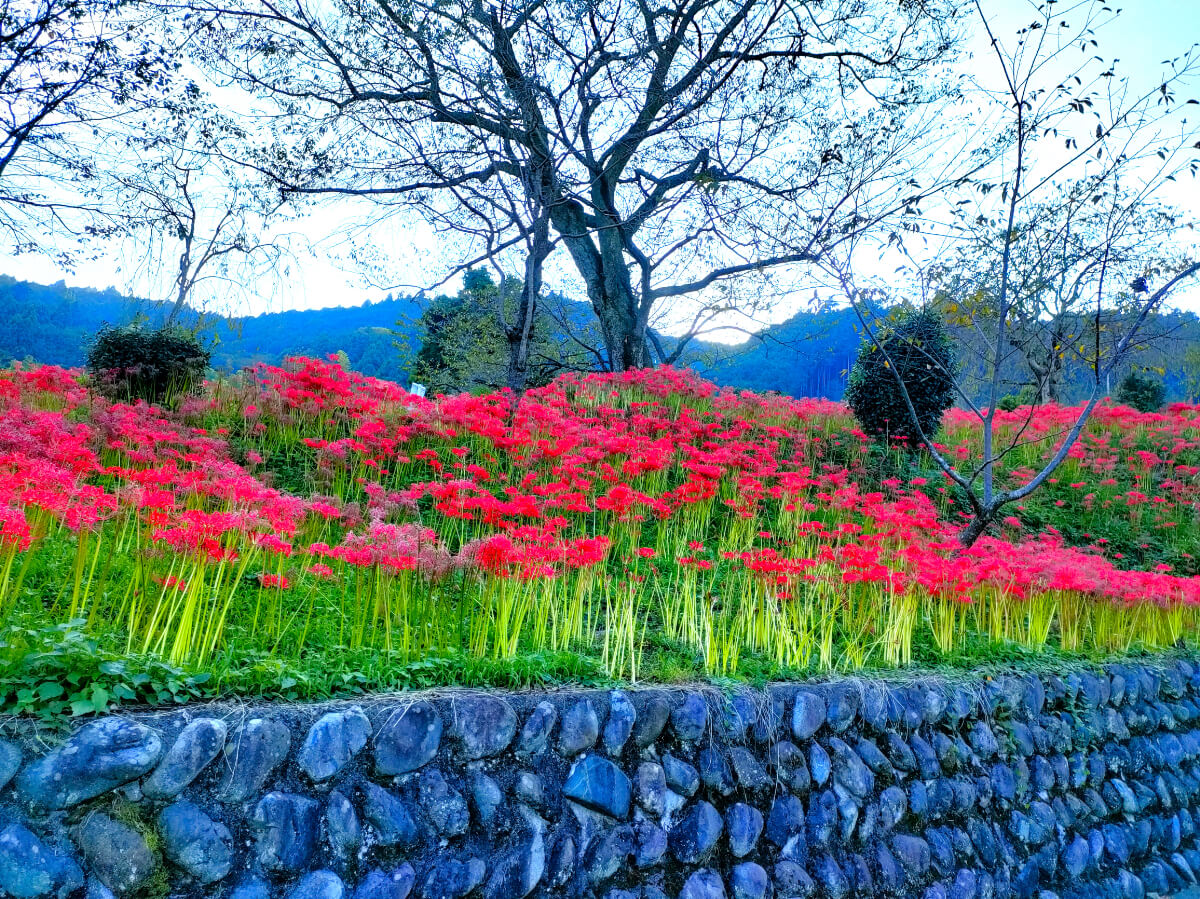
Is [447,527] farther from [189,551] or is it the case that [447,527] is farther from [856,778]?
[856,778]

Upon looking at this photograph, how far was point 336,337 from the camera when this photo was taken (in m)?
24.1

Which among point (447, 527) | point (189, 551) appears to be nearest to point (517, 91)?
point (447, 527)

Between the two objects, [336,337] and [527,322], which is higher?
[336,337]

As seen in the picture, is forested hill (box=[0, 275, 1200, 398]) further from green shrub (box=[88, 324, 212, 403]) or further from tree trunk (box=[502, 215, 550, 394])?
tree trunk (box=[502, 215, 550, 394])

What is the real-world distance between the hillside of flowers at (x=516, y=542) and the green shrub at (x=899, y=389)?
1.55 feet

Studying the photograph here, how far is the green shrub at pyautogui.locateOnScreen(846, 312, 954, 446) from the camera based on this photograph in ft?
31.9

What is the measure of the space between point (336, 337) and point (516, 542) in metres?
22.4

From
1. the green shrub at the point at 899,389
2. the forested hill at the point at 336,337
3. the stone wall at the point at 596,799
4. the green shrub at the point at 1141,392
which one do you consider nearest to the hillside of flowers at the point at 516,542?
the stone wall at the point at 596,799

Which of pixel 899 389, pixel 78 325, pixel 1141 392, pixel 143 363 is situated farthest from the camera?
pixel 1141 392

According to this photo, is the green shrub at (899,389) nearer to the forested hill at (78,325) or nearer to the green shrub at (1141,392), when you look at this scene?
the forested hill at (78,325)

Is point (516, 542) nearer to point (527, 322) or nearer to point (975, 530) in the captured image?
point (975, 530)

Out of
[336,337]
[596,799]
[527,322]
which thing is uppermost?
[336,337]

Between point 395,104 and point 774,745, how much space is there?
1005 centimetres

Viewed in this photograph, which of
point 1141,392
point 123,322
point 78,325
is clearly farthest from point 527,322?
point 1141,392
